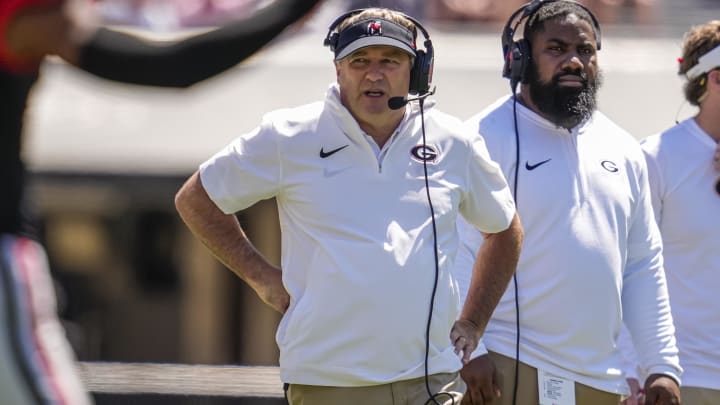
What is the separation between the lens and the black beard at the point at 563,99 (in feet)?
16.7

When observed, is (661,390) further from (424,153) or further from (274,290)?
(274,290)

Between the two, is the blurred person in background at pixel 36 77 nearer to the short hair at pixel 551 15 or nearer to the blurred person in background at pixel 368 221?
the blurred person in background at pixel 368 221

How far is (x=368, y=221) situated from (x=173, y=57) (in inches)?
61.9

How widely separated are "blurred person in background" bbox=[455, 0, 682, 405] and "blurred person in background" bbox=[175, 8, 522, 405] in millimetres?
226

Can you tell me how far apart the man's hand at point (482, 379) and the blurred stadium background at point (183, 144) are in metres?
9.74

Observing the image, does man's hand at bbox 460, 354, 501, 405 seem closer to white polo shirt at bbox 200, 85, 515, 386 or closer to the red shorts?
white polo shirt at bbox 200, 85, 515, 386

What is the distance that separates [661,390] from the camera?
509cm

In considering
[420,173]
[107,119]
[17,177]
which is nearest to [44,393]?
[17,177]

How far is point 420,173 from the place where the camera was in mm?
4469

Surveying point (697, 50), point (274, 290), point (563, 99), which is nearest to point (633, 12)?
point (697, 50)

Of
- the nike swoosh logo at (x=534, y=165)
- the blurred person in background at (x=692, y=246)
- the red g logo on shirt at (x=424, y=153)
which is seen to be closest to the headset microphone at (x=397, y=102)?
the red g logo on shirt at (x=424, y=153)

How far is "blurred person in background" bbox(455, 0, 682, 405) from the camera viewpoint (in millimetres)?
4918

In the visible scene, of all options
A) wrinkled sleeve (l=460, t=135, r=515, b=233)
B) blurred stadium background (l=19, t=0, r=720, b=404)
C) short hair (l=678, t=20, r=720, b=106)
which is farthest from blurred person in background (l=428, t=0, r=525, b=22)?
wrinkled sleeve (l=460, t=135, r=515, b=233)

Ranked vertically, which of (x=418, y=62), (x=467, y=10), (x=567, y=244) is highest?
(x=467, y=10)
